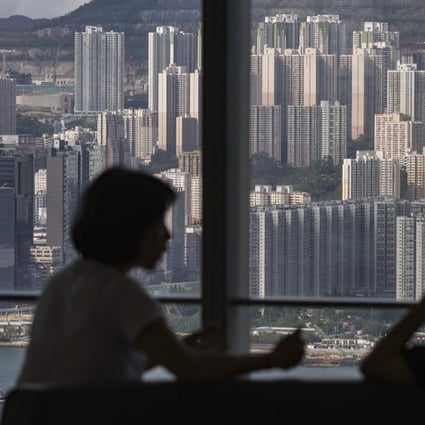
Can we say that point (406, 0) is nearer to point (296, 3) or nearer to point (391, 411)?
point (296, 3)

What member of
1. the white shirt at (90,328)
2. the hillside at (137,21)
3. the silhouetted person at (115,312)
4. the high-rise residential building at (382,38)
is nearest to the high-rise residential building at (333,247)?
the high-rise residential building at (382,38)

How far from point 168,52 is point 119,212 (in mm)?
1590

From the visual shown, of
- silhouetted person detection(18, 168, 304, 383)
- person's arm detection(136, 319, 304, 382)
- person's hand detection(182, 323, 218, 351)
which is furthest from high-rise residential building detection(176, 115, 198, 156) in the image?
person's arm detection(136, 319, 304, 382)

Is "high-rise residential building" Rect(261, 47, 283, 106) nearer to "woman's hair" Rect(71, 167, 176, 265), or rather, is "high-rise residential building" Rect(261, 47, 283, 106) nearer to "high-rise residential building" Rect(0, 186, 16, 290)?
"high-rise residential building" Rect(0, 186, 16, 290)

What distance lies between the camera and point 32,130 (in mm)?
3600

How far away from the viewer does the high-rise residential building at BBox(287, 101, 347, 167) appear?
11.3ft

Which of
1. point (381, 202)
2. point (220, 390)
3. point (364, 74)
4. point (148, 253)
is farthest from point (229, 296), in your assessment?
point (220, 390)

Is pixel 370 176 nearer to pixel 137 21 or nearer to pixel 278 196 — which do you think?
pixel 278 196

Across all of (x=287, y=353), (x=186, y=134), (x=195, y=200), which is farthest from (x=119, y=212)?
(x=186, y=134)

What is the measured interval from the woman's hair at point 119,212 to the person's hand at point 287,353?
1.30 feet

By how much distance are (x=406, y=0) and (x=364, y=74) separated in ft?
0.94

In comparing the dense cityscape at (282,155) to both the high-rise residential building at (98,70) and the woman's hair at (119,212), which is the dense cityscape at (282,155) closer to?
the high-rise residential building at (98,70)

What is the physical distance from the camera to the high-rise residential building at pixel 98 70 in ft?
11.8

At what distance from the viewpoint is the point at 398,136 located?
11.2 ft
